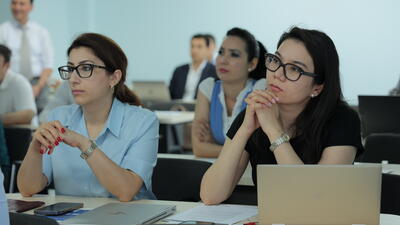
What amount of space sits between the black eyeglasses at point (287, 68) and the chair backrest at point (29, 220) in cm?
108

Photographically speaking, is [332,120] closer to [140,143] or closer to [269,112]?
[269,112]

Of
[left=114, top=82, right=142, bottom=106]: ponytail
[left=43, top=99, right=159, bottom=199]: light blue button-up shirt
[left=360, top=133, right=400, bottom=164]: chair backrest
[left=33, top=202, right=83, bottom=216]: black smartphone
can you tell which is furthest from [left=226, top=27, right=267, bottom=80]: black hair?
[left=33, top=202, right=83, bottom=216]: black smartphone

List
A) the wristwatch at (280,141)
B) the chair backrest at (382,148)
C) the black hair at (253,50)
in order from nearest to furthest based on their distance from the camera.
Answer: the wristwatch at (280,141) → the chair backrest at (382,148) → the black hair at (253,50)

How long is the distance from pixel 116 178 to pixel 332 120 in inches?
34.9

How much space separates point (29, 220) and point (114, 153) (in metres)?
1.07

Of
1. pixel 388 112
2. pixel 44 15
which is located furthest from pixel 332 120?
pixel 44 15

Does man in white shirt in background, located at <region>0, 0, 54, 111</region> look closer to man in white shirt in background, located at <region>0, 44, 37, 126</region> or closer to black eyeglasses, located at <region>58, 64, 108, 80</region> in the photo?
man in white shirt in background, located at <region>0, 44, 37, 126</region>

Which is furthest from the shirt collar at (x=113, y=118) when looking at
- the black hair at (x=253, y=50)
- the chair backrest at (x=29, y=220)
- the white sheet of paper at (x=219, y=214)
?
the black hair at (x=253, y=50)

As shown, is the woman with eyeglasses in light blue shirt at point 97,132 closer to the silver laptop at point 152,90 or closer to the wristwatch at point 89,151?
the wristwatch at point 89,151

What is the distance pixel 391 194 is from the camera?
2877 millimetres

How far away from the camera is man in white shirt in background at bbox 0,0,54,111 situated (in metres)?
8.06

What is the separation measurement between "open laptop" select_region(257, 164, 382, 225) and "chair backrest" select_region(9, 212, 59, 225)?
0.62 metres

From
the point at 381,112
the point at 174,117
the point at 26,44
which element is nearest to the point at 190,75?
the point at 26,44

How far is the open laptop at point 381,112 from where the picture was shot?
4.30 metres
